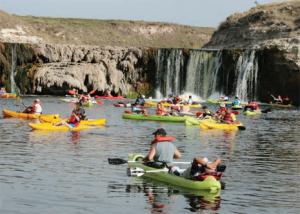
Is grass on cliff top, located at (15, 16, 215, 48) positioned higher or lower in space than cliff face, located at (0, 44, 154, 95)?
higher

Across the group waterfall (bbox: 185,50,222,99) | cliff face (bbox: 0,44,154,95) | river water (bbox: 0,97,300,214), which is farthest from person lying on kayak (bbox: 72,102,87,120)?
waterfall (bbox: 185,50,222,99)

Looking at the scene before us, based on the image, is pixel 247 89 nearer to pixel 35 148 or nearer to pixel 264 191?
pixel 35 148

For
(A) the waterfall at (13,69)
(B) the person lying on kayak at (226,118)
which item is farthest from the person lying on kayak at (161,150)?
(A) the waterfall at (13,69)

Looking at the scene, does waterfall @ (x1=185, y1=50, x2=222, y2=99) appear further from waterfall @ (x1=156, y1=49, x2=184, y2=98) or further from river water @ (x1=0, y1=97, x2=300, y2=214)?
river water @ (x1=0, y1=97, x2=300, y2=214)

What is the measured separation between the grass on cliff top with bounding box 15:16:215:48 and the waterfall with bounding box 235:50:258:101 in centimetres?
Result: 6218

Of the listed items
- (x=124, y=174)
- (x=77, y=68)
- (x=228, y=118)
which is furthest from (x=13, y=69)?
(x=124, y=174)

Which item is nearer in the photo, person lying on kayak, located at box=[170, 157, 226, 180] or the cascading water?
person lying on kayak, located at box=[170, 157, 226, 180]

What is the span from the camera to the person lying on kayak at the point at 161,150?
23.0 meters

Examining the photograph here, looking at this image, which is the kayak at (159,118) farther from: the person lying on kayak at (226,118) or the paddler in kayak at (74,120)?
the paddler in kayak at (74,120)

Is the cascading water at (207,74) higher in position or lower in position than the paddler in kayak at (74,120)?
higher

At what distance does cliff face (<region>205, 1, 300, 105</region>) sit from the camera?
8906 cm

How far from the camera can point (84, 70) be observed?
9312cm

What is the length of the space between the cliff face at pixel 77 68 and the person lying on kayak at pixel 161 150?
67786 millimetres

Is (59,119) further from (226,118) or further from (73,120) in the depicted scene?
(226,118)
